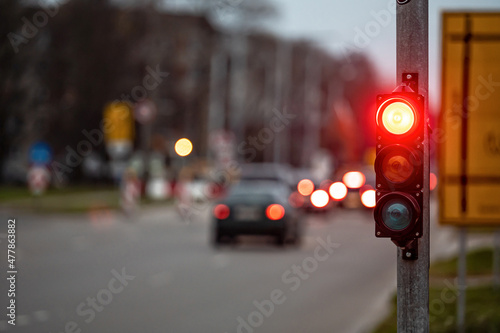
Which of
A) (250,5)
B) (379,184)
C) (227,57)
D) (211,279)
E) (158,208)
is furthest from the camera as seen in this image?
(227,57)

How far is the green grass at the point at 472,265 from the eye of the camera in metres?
17.9

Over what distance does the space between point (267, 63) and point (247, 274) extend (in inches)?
2554

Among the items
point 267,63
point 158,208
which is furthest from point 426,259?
point 267,63

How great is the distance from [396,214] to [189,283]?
32.8 ft

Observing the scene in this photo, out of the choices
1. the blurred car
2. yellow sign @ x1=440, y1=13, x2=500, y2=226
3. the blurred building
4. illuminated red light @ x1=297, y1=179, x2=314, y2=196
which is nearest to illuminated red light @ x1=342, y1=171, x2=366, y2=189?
illuminated red light @ x1=297, y1=179, x2=314, y2=196

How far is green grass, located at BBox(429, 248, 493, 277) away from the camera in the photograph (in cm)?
1788

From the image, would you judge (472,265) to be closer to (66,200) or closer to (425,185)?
(425,185)

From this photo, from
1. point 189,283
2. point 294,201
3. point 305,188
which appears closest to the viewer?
point 189,283

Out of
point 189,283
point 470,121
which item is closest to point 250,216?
point 189,283

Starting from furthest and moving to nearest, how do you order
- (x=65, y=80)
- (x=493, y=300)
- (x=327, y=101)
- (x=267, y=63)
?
(x=327, y=101)
(x=267, y=63)
(x=65, y=80)
(x=493, y=300)

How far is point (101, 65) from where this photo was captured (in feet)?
177

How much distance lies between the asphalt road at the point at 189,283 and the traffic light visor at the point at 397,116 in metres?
5.41

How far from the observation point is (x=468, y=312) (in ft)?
38.9

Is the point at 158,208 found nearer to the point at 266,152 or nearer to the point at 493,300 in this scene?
the point at 493,300
